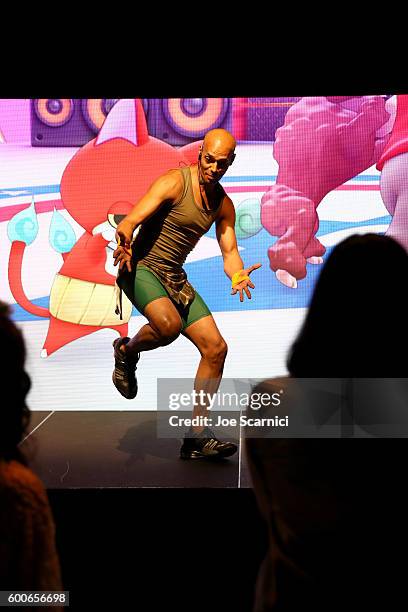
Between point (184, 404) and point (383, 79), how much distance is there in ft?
6.53

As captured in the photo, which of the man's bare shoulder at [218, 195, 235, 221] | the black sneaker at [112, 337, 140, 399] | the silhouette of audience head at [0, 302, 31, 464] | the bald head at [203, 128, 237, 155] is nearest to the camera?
the silhouette of audience head at [0, 302, 31, 464]

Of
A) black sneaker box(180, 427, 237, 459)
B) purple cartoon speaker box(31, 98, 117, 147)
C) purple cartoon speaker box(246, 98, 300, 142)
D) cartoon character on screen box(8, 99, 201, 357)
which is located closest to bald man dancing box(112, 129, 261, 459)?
black sneaker box(180, 427, 237, 459)

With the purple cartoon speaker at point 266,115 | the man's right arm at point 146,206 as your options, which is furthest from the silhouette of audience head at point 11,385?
the purple cartoon speaker at point 266,115

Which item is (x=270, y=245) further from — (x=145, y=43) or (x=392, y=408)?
(x=392, y=408)

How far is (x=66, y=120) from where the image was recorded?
475 centimetres

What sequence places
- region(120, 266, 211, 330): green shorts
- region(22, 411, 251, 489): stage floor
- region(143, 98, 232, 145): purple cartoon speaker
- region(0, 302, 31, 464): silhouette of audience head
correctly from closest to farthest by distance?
region(0, 302, 31, 464): silhouette of audience head < region(22, 411, 251, 489): stage floor < region(120, 266, 211, 330): green shorts < region(143, 98, 232, 145): purple cartoon speaker

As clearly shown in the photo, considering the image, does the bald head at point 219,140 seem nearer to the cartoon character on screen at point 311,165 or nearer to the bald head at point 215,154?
the bald head at point 215,154

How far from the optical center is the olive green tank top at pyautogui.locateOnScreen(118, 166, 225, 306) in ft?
11.5

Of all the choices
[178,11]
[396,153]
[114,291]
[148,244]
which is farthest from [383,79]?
[114,291]

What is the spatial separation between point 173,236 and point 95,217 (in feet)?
4.52

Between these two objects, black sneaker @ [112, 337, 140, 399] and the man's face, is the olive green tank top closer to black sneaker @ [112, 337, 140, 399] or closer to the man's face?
the man's face

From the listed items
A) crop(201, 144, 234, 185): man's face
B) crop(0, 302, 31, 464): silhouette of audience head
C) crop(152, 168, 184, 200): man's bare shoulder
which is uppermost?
crop(201, 144, 234, 185): man's face

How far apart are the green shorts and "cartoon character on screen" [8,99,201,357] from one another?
1.24 meters

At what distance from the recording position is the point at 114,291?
4746 millimetres
